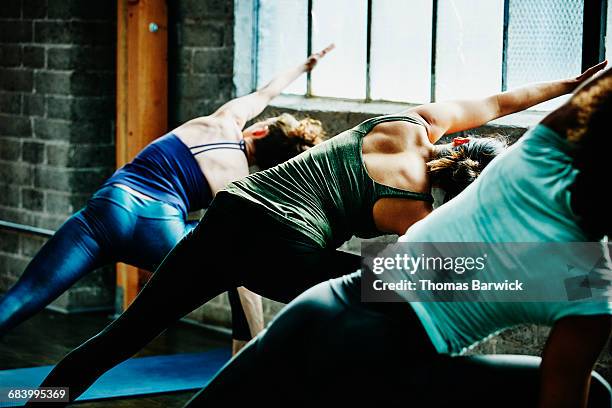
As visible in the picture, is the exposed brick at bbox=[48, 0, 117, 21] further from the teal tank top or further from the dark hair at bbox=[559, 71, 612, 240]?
the dark hair at bbox=[559, 71, 612, 240]

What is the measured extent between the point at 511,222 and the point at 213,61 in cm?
352

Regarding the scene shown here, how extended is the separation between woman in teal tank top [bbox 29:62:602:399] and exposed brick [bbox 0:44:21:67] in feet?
10.6

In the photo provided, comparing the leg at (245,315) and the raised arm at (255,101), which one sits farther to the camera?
the raised arm at (255,101)

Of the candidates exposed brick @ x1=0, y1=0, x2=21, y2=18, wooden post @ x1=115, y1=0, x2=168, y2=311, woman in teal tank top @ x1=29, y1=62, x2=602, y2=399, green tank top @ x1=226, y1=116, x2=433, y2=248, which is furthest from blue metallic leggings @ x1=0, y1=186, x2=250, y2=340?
exposed brick @ x1=0, y1=0, x2=21, y2=18

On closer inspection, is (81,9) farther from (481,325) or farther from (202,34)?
(481,325)

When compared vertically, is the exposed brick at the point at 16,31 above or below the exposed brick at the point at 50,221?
above

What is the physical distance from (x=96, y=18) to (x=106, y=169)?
2.54 feet

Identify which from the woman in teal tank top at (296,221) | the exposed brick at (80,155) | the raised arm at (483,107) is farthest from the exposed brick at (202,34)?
the woman in teal tank top at (296,221)

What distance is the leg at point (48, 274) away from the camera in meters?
3.52

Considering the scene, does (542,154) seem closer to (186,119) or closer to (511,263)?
(511,263)

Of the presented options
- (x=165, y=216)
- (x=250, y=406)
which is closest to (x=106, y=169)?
(x=165, y=216)

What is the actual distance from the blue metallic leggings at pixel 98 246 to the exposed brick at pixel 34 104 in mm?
1877

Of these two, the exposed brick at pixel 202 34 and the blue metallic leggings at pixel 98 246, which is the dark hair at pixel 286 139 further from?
the exposed brick at pixel 202 34

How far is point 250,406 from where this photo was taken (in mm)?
1693
